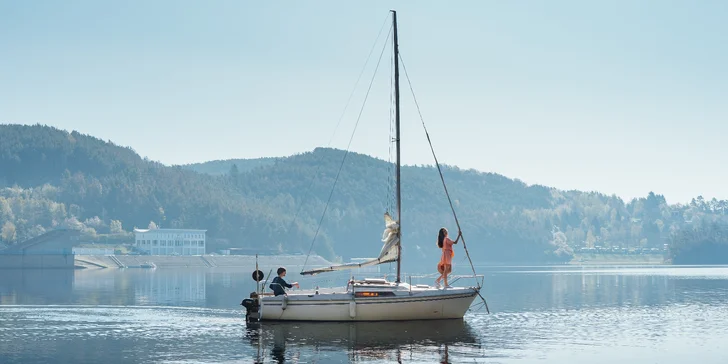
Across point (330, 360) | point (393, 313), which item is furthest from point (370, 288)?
→ point (330, 360)

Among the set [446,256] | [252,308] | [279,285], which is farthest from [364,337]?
[252,308]

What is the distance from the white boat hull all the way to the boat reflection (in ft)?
1.41

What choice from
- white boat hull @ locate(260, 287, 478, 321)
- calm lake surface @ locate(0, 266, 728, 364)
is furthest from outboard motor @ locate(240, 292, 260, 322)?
white boat hull @ locate(260, 287, 478, 321)

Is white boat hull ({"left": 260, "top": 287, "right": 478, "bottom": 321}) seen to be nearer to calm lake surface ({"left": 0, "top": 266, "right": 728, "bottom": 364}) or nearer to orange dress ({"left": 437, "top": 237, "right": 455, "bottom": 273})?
calm lake surface ({"left": 0, "top": 266, "right": 728, "bottom": 364})

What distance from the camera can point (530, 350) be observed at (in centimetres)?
A: 4341

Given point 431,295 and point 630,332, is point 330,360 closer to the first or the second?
point 431,295

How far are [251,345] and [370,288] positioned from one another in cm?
1040

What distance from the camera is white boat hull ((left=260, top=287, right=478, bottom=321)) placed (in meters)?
53.8

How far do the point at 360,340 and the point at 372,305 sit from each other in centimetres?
678

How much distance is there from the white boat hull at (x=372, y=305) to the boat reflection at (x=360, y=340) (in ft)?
1.41

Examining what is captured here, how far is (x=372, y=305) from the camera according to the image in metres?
53.8

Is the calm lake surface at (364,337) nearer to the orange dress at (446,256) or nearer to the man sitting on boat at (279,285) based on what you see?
the man sitting on boat at (279,285)

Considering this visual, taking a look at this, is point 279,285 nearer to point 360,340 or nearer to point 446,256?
point 360,340

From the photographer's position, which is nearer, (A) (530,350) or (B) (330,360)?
→ (B) (330,360)
